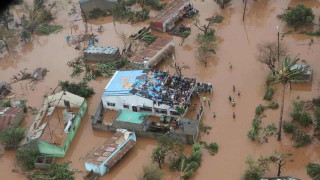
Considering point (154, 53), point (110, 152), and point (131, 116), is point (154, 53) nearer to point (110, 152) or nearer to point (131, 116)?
point (131, 116)

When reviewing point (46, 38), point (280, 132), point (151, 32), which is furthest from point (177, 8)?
point (280, 132)

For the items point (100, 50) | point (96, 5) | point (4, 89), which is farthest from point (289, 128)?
point (96, 5)

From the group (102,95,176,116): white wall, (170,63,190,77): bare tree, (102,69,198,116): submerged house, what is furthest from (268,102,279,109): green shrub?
(170,63,190,77): bare tree

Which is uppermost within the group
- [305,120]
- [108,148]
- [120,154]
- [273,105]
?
[273,105]

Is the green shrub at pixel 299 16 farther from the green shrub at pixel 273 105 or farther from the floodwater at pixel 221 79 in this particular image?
the green shrub at pixel 273 105

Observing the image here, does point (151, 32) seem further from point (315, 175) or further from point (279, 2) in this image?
point (315, 175)

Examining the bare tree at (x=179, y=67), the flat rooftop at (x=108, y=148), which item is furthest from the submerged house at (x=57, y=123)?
the bare tree at (x=179, y=67)

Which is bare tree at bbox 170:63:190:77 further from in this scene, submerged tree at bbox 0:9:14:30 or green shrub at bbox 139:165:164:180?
submerged tree at bbox 0:9:14:30
